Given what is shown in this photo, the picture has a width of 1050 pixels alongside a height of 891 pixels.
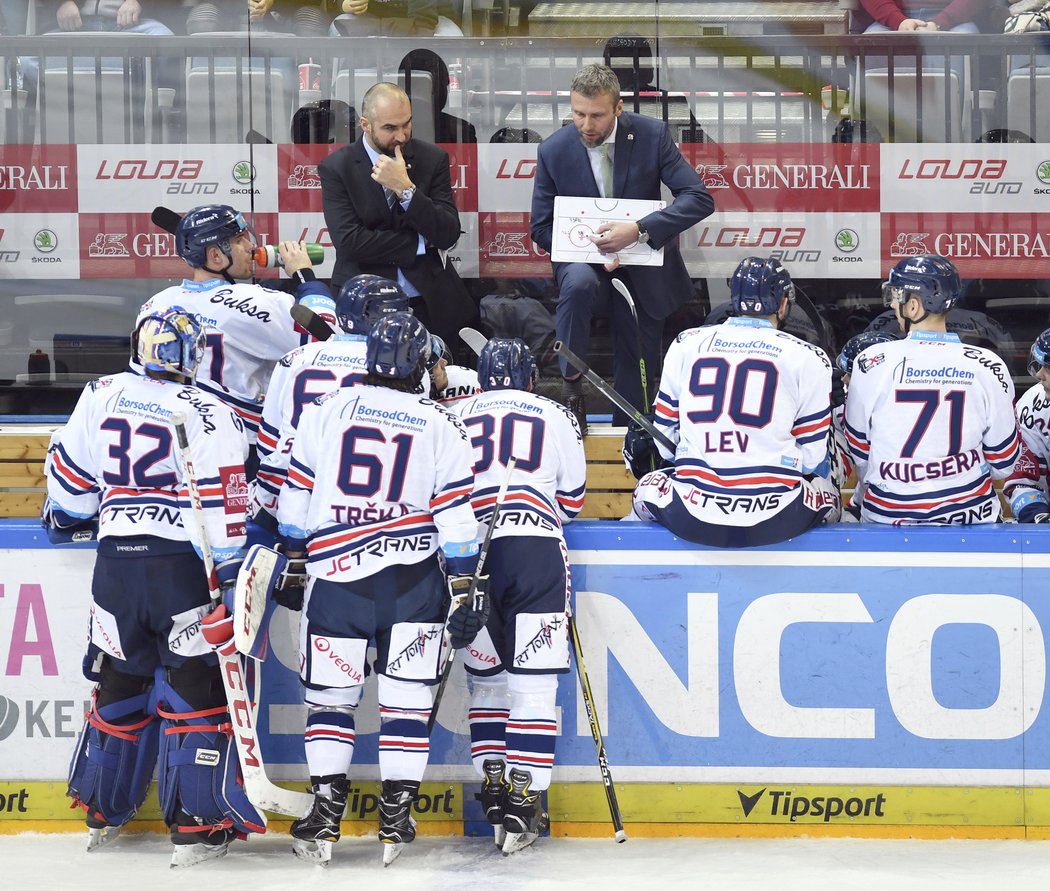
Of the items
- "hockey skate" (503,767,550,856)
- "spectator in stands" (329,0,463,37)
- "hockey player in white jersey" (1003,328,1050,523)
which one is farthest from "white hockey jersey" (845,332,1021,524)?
"spectator in stands" (329,0,463,37)

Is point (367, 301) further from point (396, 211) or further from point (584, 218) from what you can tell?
point (584, 218)

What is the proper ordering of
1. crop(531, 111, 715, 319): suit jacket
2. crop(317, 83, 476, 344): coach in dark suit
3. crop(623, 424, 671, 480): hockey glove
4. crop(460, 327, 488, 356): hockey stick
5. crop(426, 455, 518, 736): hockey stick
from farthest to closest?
1. crop(531, 111, 715, 319): suit jacket
2. crop(317, 83, 476, 344): coach in dark suit
3. crop(460, 327, 488, 356): hockey stick
4. crop(623, 424, 671, 480): hockey glove
5. crop(426, 455, 518, 736): hockey stick

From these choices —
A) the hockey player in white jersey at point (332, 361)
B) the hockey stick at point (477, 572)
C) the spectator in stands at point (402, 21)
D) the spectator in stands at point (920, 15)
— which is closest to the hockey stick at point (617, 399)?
the hockey stick at point (477, 572)

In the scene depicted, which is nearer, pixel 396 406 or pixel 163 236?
pixel 396 406

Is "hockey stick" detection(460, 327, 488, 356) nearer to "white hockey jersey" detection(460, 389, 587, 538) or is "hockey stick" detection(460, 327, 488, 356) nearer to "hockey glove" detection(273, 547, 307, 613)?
"white hockey jersey" detection(460, 389, 587, 538)

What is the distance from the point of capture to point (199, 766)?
13.7 ft

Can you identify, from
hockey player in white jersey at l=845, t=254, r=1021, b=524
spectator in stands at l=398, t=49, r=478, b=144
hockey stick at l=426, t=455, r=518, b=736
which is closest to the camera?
hockey stick at l=426, t=455, r=518, b=736

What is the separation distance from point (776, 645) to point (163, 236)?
11.0 feet

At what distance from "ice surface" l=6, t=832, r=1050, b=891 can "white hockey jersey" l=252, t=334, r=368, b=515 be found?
1056 mm

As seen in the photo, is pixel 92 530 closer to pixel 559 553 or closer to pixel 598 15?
pixel 559 553

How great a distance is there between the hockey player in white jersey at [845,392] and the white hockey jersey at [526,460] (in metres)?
0.88

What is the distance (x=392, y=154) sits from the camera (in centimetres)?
568

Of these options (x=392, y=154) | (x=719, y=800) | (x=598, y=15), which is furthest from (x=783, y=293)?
(x=598, y=15)

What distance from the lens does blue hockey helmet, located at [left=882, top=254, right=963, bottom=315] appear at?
4469 mm
